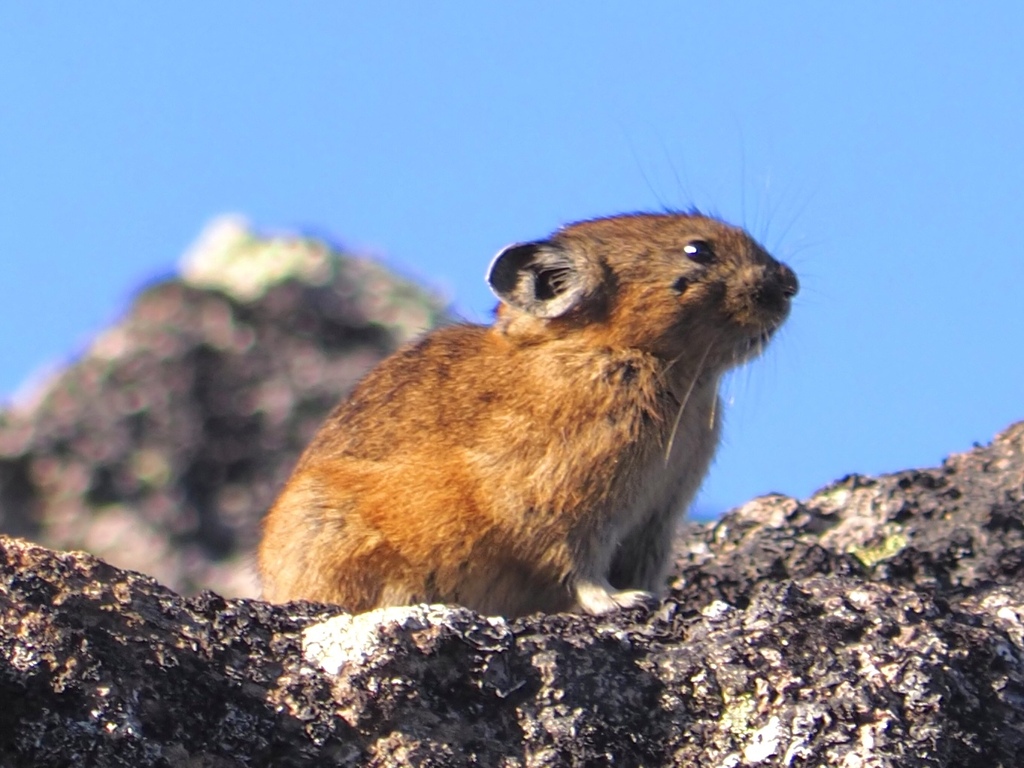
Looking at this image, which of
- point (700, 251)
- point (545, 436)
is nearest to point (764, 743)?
point (545, 436)

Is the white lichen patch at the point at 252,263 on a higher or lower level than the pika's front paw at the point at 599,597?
higher

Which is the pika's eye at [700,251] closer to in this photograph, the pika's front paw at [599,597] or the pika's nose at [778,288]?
the pika's nose at [778,288]

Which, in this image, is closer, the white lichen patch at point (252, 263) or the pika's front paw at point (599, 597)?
the pika's front paw at point (599, 597)

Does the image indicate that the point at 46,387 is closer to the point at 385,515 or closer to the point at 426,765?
the point at 385,515

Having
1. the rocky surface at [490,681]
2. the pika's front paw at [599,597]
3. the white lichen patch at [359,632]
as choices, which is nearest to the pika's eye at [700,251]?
the pika's front paw at [599,597]

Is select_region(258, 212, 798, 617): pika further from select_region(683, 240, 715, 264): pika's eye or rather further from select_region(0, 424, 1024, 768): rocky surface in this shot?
select_region(0, 424, 1024, 768): rocky surface

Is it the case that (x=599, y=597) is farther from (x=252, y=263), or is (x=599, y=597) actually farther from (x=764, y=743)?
(x=252, y=263)
